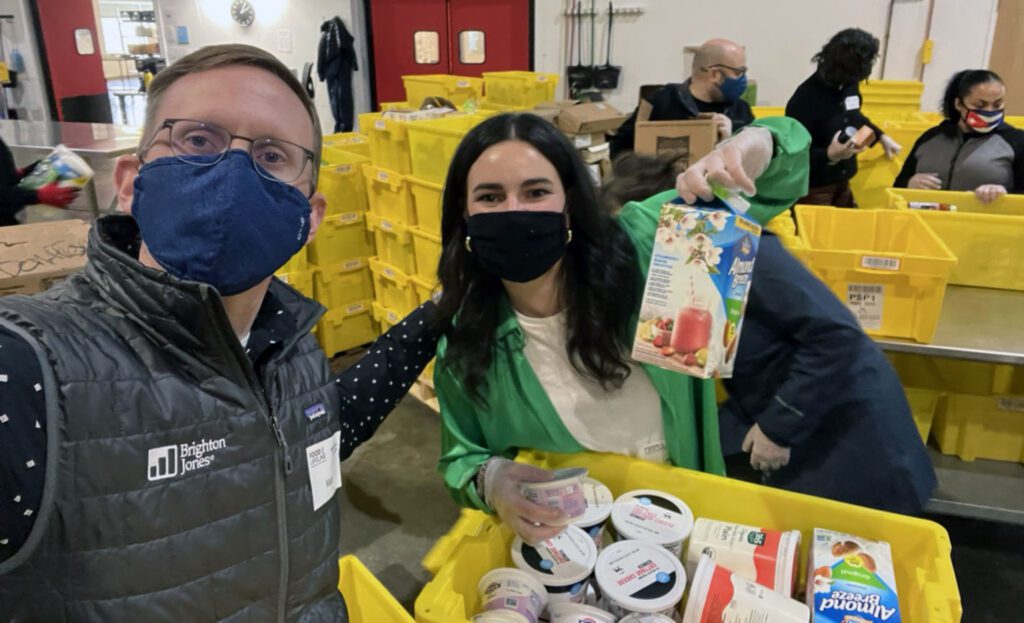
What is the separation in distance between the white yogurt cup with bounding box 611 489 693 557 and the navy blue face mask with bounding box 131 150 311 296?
0.85 meters

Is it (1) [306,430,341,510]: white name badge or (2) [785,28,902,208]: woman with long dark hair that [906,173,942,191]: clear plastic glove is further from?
(1) [306,430,341,510]: white name badge

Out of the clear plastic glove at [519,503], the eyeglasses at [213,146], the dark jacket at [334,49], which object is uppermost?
the dark jacket at [334,49]

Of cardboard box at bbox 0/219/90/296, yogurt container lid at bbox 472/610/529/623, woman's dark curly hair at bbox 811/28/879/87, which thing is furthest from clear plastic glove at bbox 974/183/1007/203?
cardboard box at bbox 0/219/90/296

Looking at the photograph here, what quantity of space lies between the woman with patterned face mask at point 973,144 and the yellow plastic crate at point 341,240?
3126 millimetres

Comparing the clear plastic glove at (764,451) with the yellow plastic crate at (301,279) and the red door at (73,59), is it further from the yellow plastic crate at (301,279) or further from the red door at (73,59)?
the red door at (73,59)

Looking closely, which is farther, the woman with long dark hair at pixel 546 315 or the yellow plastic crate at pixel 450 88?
the yellow plastic crate at pixel 450 88

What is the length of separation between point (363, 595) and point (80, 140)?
424 centimetres

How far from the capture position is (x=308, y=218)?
0.98 metres

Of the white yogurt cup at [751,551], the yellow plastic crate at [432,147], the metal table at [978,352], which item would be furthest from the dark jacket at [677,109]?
the white yogurt cup at [751,551]

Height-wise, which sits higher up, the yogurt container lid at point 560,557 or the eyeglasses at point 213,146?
the eyeglasses at point 213,146

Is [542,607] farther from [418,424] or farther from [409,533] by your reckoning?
[418,424]

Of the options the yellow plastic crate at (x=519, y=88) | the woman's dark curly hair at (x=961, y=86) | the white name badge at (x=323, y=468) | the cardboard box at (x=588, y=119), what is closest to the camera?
the white name badge at (x=323, y=468)

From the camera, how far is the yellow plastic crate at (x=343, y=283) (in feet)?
13.8

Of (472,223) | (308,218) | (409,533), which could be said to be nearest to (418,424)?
(409,533)
